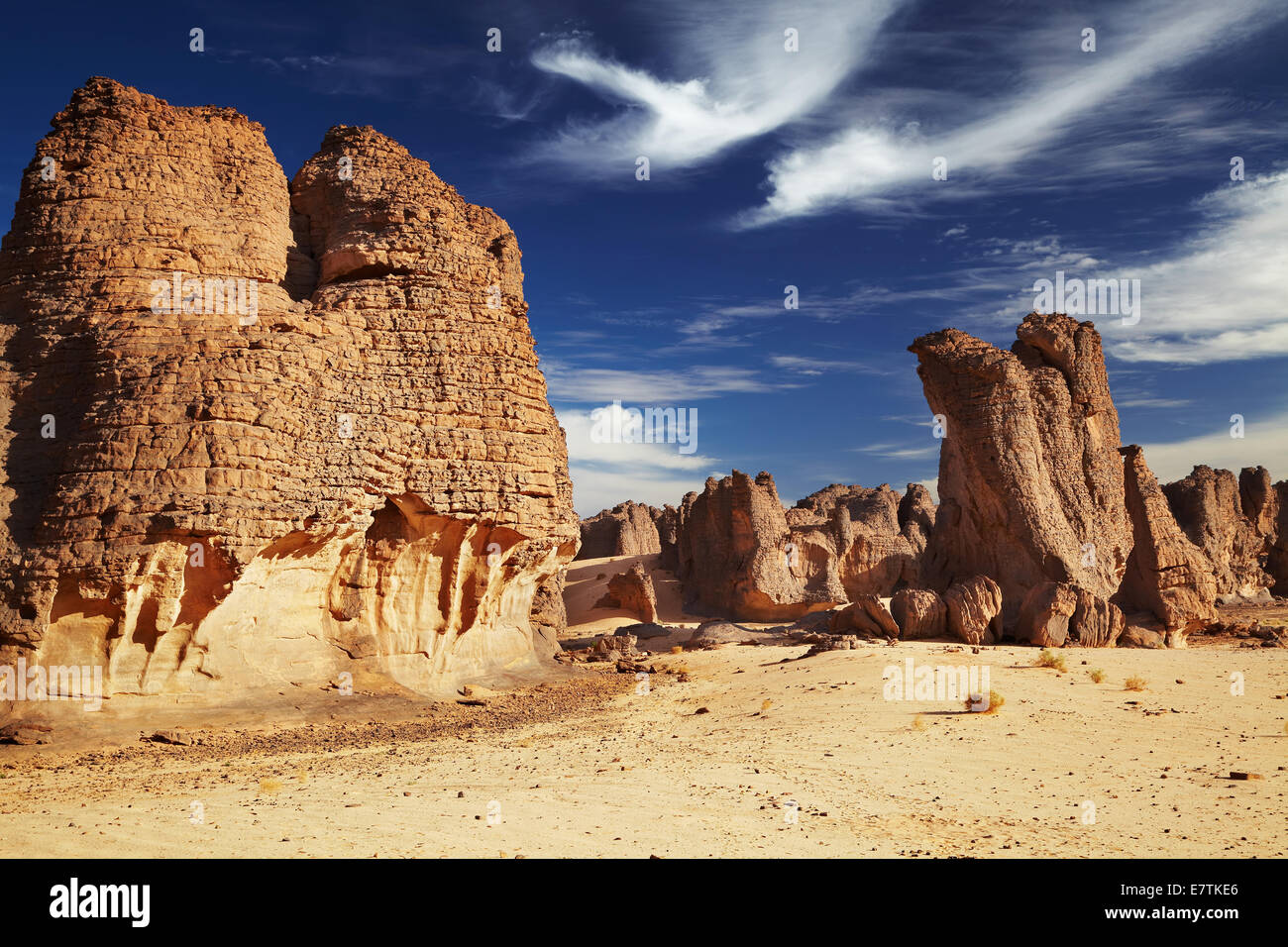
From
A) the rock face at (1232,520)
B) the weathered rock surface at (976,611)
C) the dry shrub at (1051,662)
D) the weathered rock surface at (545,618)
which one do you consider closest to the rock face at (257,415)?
the weathered rock surface at (545,618)

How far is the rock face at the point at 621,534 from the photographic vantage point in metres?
47.5

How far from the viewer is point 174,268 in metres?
14.4

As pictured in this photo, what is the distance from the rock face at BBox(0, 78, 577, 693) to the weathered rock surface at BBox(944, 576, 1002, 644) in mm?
9362

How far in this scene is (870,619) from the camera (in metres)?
21.8

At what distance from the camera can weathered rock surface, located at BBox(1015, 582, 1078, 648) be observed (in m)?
20.1

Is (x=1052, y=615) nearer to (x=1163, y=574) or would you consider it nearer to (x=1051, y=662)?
(x=1051, y=662)

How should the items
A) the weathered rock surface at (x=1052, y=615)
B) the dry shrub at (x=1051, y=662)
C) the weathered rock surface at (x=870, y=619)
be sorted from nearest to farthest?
the dry shrub at (x=1051, y=662), the weathered rock surface at (x=1052, y=615), the weathered rock surface at (x=870, y=619)

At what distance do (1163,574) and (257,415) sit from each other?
22.0 meters

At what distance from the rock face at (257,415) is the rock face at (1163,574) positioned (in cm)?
1545

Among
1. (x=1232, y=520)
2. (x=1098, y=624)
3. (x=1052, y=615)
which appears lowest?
(x=1098, y=624)

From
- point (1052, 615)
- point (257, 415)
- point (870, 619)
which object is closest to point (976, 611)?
point (1052, 615)

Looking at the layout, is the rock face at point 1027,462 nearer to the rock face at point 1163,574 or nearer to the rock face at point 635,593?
the rock face at point 1163,574

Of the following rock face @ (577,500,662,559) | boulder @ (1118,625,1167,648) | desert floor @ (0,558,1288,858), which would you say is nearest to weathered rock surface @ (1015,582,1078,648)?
boulder @ (1118,625,1167,648)
